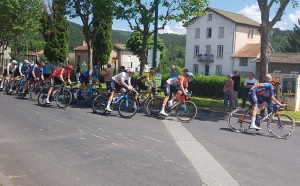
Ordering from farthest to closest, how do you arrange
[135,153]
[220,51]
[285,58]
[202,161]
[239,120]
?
[220,51] < [285,58] < [239,120] < [135,153] < [202,161]

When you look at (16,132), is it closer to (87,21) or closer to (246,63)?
(87,21)

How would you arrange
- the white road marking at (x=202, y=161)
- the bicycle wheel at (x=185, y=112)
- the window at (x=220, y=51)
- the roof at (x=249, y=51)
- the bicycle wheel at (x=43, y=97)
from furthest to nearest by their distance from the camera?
1. the window at (x=220, y=51)
2. the roof at (x=249, y=51)
3. the bicycle wheel at (x=43, y=97)
4. the bicycle wheel at (x=185, y=112)
5. the white road marking at (x=202, y=161)

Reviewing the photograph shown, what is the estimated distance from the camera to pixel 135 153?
7.26m

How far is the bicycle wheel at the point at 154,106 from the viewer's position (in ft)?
39.8

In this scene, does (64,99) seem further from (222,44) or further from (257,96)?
(222,44)

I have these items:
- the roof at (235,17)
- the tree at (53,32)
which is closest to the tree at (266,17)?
the tree at (53,32)

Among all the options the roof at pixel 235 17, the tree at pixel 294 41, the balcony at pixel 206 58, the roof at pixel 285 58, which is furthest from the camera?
the tree at pixel 294 41

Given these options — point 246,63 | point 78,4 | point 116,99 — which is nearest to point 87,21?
point 78,4

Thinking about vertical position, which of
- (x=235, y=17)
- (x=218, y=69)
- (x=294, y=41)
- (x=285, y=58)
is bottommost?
(x=218, y=69)

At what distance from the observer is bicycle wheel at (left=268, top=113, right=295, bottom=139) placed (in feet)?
32.1

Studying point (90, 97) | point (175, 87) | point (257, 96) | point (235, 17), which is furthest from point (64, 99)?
point (235, 17)

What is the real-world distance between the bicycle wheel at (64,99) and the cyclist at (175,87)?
370cm

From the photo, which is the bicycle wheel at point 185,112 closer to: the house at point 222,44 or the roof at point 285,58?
the roof at point 285,58

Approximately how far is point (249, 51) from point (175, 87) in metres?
44.5
